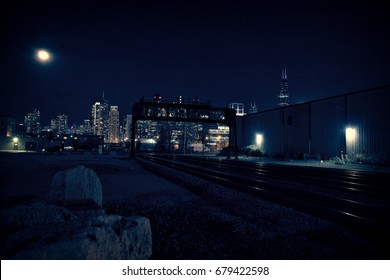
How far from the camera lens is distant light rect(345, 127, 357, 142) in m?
22.5

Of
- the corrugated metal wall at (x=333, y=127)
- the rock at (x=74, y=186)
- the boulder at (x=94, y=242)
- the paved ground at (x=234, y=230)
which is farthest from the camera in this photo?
the corrugated metal wall at (x=333, y=127)

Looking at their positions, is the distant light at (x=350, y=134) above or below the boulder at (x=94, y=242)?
above

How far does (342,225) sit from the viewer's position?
476 cm

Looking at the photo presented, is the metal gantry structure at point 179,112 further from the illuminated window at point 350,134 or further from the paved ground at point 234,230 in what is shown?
the paved ground at point 234,230

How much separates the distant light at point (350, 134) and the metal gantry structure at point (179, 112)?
14.9 m

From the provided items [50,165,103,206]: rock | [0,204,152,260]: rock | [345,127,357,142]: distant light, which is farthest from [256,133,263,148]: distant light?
[0,204,152,260]: rock

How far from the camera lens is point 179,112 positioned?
31844 mm

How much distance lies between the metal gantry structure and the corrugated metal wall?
23.5 feet

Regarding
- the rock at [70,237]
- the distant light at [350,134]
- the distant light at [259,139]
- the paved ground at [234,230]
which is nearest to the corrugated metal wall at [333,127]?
the distant light at [350,134]

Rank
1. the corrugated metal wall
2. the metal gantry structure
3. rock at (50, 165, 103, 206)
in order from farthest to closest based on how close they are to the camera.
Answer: the metal gantry structure, the corrugated metal wall, rock at (50, 165, 103, 206)

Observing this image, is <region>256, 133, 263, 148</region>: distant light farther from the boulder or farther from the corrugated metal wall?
the boulder

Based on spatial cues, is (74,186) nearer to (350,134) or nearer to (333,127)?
(350,134)

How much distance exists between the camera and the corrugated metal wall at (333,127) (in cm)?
2044

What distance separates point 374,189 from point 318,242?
6875 mm
